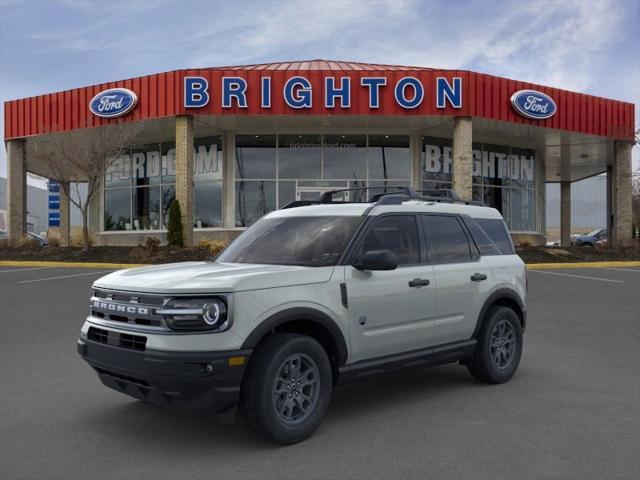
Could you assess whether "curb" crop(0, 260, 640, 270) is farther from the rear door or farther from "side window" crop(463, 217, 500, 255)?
the rear door

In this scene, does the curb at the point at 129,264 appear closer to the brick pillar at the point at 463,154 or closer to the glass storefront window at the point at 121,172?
the brick pillar at the point at 463,154

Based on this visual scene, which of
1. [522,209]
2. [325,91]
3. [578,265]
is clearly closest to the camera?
[578,265]

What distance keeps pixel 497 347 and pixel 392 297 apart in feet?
5.88

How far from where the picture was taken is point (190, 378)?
12.8 feet

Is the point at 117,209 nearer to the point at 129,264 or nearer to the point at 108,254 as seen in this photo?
the point at 108,254

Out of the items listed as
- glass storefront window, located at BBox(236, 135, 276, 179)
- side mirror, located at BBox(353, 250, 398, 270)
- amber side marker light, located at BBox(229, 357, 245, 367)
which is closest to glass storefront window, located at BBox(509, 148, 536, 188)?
glass storefront window, located at BBox(236, 135, 276, 179)

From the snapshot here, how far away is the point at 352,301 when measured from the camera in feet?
15.4

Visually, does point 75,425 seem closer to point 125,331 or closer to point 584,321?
point 125,331

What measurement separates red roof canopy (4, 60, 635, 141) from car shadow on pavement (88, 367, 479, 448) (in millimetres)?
16690

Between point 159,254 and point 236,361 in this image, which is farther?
point 159,254

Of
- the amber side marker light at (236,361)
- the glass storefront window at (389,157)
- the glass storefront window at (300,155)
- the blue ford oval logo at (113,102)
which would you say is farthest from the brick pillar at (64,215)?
the amber side marker light at (236,361)

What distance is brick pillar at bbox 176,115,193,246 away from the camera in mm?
21953

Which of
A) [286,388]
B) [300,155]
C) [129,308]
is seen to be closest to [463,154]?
[300,155]

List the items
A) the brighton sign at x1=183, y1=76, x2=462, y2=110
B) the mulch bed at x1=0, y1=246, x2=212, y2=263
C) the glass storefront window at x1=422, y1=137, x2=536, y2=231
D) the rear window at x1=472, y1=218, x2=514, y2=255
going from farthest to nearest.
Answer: the glass storefront window at x1=422, y1=137, x2=536, y2=231
the brighton sign at x1=183, y1=76, x2=462, y2=110
the mulch bed at x1=0, y1=246, x2=212, y2=263
the rear window at x1=472, y1=218, x2=514, y2=255
